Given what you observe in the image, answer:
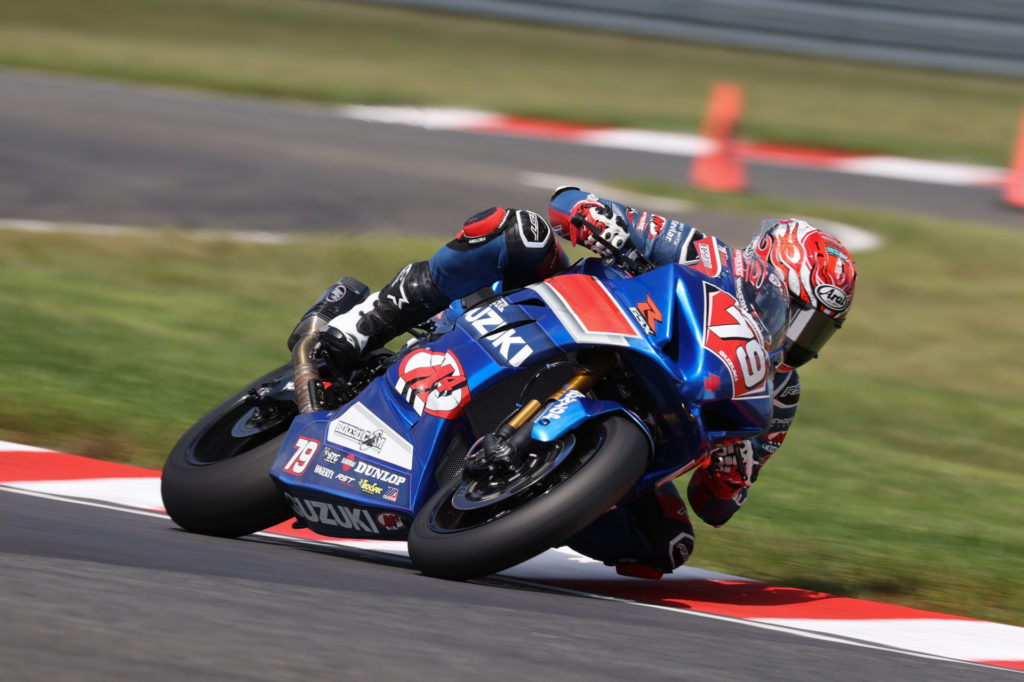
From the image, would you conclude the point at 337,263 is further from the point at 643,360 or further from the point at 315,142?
the point at 643,360

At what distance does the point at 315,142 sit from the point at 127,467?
32.8 feet

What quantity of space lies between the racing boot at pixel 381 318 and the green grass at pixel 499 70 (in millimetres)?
14232

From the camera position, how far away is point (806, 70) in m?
22.8

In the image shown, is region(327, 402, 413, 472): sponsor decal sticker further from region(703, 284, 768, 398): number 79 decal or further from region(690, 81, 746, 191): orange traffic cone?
region(690, 81, 746, 191): orange traffic cone

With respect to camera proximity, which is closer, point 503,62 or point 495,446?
point 495,446

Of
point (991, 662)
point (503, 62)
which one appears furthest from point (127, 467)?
point (503, 62)

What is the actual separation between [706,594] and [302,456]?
1.45 m

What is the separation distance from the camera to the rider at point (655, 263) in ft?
15.0

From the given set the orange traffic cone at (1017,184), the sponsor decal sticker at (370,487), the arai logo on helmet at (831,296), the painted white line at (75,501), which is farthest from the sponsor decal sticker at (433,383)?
the orange traffic cone at (1017,184)

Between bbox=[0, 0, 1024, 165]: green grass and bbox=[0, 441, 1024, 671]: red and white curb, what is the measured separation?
1394cm

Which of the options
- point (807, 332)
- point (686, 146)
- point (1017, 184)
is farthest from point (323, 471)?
point (686, 146)

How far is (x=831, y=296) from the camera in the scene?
480 centimetres

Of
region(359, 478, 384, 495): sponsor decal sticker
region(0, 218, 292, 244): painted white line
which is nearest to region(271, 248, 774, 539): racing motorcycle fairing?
region(359, 478, 384, 495): sponsor decal sticker

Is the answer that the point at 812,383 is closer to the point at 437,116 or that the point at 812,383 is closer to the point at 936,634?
the point at 936,634
